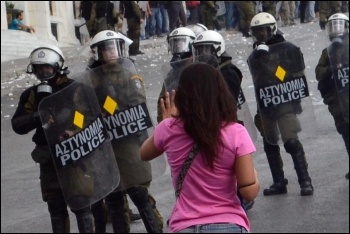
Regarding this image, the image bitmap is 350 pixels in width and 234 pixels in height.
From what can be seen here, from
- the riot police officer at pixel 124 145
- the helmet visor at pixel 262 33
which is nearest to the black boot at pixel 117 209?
the riot police officer at pixel 124 145

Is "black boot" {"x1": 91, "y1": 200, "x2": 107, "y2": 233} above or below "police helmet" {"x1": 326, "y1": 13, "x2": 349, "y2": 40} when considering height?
below

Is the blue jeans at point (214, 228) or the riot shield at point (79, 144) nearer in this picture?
the blue jeans at point (214, 228)

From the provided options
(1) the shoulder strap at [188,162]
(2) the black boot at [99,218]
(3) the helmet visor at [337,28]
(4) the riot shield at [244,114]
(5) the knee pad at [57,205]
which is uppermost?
(1) the shoulder strap at [188,162]

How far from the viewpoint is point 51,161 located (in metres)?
7.61

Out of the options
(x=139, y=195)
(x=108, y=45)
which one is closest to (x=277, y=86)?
(x=108, y=45)

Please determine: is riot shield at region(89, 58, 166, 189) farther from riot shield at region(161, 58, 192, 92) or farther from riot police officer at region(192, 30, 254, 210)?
riot police officer at region(192, 30, 254, 210)

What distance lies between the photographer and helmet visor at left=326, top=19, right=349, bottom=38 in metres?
10.1

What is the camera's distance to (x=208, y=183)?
5062 millimetres

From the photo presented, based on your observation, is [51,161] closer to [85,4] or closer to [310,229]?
[310,229]

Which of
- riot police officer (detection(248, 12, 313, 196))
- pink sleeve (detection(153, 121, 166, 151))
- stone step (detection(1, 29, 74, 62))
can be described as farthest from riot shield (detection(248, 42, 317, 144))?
stone step (detection(1, 29, 74, 62))

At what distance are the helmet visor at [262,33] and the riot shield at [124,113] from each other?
210cm

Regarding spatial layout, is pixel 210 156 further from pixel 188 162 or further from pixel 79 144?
pixel 79 144

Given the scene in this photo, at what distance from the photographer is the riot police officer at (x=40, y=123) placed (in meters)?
7.52

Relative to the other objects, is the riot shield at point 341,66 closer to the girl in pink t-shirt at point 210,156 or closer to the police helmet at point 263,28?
the police helmet at point 263,28
